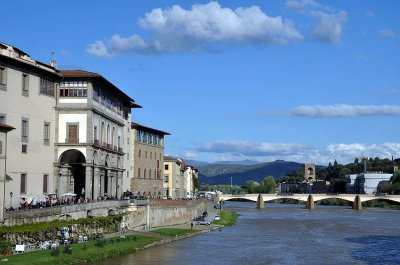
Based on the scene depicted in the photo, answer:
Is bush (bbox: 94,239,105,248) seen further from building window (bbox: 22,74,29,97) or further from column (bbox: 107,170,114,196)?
column (bbox: 107,170,114,196)

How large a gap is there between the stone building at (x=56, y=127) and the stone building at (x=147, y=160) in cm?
2321

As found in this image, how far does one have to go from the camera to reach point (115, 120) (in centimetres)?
7606

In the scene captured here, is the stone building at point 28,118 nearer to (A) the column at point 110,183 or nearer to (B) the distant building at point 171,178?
(A) the column at point 110,183

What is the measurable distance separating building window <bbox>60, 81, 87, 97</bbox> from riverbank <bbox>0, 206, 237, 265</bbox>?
14223 mm

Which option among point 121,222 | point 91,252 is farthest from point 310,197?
point 91,252

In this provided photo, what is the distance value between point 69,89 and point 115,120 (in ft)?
42.7

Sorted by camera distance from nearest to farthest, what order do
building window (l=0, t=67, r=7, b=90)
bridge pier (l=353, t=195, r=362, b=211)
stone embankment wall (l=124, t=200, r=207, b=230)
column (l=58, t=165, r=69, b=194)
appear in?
building window (l=0, t=67, r=7, b=90) < column (l=58, t=165, r=69, b=194) < stone embankment wall (l=124, t=200, r=207, b=230) < bridge pier (l=353, t=195, r=362, b=211)

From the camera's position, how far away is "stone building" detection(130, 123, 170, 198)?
323 feet

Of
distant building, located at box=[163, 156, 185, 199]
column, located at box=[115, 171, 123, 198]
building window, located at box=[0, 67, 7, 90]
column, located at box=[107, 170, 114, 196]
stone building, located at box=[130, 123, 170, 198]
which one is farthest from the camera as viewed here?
distant building, located at box=[163, 156, 185, 199]

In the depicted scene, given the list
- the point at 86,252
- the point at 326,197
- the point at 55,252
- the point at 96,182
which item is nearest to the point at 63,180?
the point at 96,182

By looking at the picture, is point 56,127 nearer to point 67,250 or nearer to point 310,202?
point 67,250

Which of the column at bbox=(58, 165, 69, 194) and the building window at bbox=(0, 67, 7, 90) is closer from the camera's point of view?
the building window at bbox=(0, 67, 7, 90)

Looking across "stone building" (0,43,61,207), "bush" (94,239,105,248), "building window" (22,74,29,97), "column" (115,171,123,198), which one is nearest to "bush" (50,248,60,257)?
"bush" (94,239,105,248)

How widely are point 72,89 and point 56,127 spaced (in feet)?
13.1
